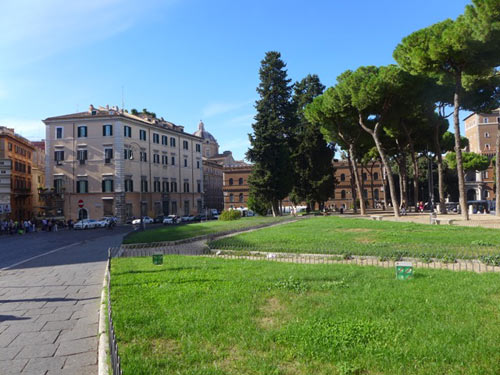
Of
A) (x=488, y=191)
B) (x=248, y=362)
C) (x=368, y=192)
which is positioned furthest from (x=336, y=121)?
(x=488, y=191)

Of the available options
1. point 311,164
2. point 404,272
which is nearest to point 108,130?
point 311,164

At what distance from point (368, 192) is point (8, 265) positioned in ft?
228

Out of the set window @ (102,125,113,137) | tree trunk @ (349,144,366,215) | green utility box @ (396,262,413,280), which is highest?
window @ (102,125,113,137)

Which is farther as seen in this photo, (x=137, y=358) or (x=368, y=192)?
(x=368, y=192)

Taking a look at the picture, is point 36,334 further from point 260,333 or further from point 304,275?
point 304,275

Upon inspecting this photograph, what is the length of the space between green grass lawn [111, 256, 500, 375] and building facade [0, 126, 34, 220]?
156ft

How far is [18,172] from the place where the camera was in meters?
51.7

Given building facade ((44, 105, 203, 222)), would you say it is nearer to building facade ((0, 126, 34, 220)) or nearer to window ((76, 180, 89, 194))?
window ((76, 180, 89, 194))

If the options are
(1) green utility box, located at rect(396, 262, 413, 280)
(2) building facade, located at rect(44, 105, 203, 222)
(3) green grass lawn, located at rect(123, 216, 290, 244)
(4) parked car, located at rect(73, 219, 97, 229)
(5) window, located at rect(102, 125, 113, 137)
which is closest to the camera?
(1) green utility box, located at rect(396, 262, 413, 280)

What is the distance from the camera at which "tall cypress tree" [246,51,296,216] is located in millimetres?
43188

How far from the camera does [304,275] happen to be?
8.25 m

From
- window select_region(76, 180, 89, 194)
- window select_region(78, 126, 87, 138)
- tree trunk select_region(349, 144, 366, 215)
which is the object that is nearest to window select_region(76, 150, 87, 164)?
window select_region(78, 126, 87, 138)

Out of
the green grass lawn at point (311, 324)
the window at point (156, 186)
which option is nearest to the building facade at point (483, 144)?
the window at point (156, 186)

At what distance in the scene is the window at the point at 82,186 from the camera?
48719 millimetres
